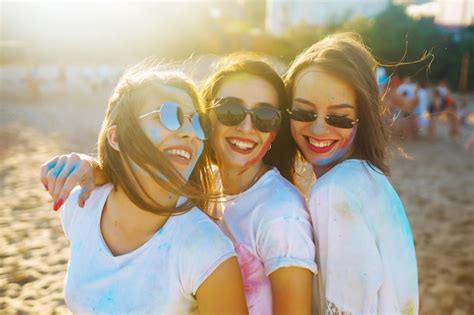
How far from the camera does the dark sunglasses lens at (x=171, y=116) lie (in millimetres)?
1900

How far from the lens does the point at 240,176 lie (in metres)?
2.29

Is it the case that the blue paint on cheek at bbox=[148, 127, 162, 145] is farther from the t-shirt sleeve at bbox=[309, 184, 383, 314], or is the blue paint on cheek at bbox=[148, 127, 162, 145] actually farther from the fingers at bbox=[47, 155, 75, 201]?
the t-shirt sleeve at bbox=[309, 184, 383, 314]

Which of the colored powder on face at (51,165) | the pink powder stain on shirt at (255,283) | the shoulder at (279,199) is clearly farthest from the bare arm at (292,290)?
the colored powder on face at (51,165)

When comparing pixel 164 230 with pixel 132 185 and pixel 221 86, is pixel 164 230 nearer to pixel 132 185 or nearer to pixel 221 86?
pixel 132 185

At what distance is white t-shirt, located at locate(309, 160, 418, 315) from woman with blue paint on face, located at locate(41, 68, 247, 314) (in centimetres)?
40

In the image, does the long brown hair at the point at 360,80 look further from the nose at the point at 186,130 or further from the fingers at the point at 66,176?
the fingers at the point at 66,176

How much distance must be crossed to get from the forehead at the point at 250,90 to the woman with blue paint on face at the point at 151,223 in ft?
0.76

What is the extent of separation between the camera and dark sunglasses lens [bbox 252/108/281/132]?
2.19 metres

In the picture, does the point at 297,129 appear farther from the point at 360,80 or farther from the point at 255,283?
the point at 255,283

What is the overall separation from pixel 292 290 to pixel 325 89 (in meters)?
0.90

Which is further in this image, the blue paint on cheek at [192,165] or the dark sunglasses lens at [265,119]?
the dark sunglasses lens at [265,119]

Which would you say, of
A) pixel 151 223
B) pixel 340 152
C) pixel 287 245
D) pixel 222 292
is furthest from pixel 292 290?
pixel 340 152

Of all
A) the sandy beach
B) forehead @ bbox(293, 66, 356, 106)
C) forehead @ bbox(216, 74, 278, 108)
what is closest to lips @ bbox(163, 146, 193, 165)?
forehead @ bbox(216, 74, 278, 108)

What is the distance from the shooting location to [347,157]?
2.27m
